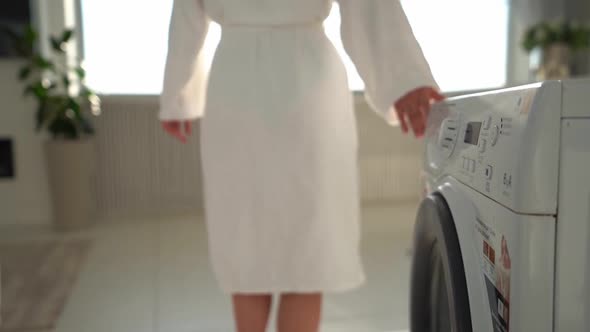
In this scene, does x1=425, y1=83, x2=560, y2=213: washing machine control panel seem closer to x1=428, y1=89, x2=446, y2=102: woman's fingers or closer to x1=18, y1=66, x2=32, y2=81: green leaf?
x1=428, y1=89, x2=446, y2=102: woman's fingers

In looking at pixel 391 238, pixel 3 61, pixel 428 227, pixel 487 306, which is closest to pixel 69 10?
pixel 3 61

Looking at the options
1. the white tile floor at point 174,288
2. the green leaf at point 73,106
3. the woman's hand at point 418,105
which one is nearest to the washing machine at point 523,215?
the woman's hand at point 418,105

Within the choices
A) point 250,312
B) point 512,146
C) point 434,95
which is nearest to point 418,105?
point 434,95

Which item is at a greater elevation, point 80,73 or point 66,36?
point 66,36

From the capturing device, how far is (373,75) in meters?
0.95

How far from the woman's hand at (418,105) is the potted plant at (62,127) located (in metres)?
2.09

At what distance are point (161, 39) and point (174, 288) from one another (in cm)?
168

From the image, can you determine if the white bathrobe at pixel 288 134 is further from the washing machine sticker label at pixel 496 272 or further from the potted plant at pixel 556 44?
the potted plant at pixel 556 44

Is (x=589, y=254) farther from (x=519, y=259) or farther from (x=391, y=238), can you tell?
(x=391, y=238)

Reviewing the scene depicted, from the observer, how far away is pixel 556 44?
265 cm

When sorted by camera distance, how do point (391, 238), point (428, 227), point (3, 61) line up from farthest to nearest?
point (3, 61)
point (391, 238)
point (428, 227)

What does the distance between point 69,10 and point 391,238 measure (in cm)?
225

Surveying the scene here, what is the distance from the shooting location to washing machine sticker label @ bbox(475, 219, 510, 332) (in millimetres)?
448

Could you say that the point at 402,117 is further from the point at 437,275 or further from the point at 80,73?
the point at 80,73
